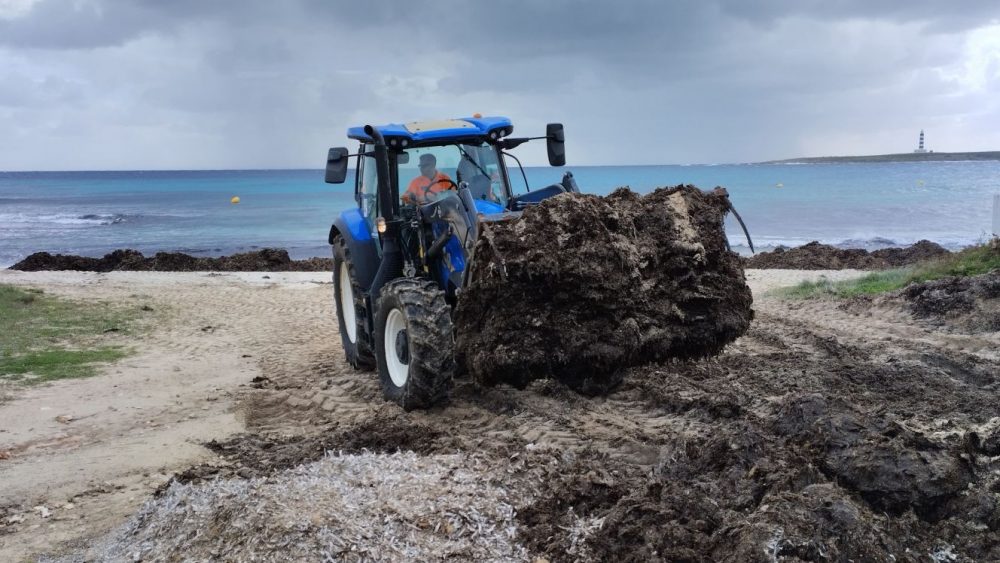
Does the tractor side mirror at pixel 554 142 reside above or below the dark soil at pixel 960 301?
A: above

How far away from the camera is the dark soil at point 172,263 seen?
67.7 feet

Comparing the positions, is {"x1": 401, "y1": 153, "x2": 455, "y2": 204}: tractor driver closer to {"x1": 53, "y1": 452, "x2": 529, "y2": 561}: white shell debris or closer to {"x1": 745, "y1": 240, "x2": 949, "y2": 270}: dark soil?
{"x1": 53, "y1": 452, "x2": 529, "y2": 561}: white shell debris

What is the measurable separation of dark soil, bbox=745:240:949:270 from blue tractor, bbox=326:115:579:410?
39.5ft

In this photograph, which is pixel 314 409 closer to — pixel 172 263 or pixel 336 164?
pixel 336 164

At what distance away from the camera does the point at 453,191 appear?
24.7 ft

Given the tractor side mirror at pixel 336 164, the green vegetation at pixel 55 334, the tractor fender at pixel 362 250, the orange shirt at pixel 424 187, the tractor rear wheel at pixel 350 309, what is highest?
the tractor side mirror at pixel 336 164

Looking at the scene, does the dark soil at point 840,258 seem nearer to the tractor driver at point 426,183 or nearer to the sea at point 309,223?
the sea at point 309,223

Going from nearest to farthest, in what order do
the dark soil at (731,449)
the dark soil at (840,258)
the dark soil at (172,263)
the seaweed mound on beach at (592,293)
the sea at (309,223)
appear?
the dark soil at (731,449) < the seaweed mound on beach at (592,293) < the dark soil at (840,258) < the dark soil at (172,263) < the sea at (309,223)

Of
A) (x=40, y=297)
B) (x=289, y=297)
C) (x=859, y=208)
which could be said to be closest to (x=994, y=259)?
(x=289, y=297)

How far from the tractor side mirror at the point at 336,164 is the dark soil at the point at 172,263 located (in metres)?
12.6

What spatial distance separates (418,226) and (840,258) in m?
14.6

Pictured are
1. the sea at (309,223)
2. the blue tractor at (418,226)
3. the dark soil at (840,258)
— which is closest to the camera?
the blue tractor at (418,226)

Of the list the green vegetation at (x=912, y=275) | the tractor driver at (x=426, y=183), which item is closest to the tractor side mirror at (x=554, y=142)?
the tractor driver at (x=426, y=183)

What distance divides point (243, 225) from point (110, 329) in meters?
31.5
